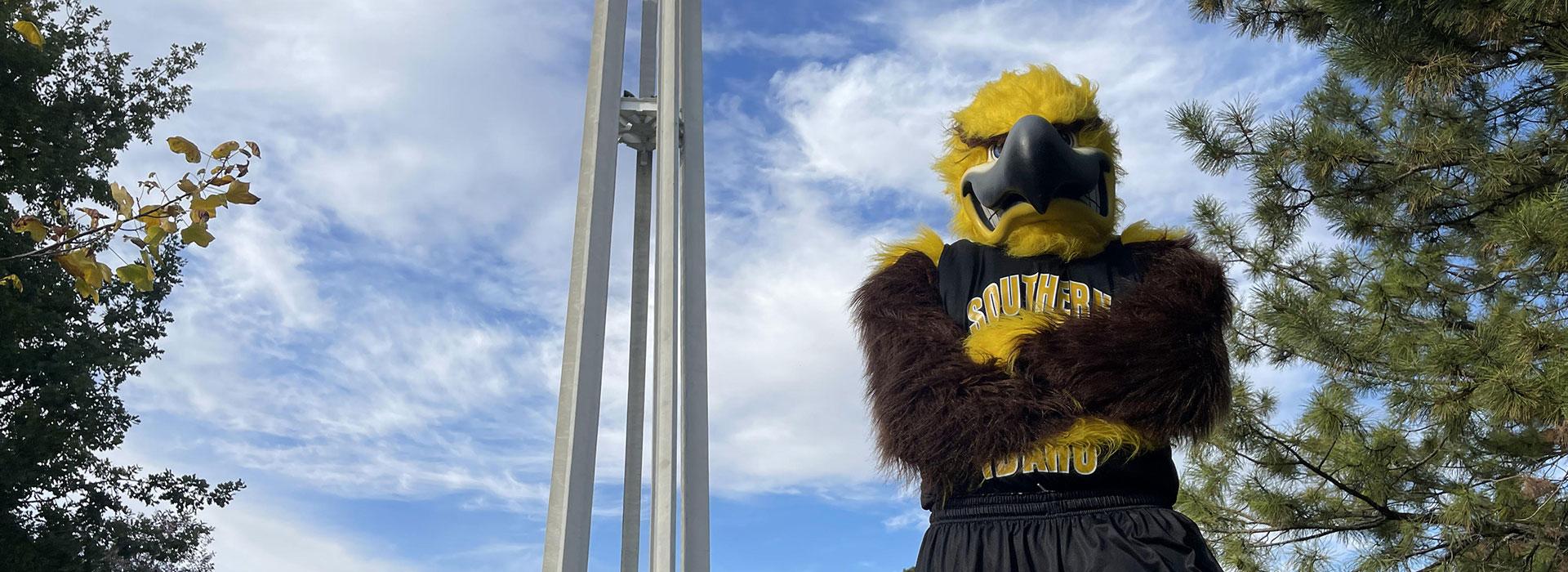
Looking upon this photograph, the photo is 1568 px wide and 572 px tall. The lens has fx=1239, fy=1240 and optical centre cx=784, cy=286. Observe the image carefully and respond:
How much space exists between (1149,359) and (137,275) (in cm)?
182

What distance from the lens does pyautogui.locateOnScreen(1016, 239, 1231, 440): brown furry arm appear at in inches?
89.8

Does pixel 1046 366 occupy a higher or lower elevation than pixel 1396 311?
lower

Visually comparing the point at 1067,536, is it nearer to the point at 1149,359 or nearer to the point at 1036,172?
the point at 1149,359

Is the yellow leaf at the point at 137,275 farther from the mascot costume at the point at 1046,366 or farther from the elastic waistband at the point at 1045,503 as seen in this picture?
the elastic waistband at the point at 1045,503

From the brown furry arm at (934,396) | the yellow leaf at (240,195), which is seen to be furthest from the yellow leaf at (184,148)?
the brown furry arm at (934,396)

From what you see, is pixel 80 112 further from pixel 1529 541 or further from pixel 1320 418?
pixel 1529 541

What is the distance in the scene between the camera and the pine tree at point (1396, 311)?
14.6 feet

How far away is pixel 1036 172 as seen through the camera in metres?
2.44

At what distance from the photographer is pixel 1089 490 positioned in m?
2.31

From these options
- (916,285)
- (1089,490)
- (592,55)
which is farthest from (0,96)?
(1089,490)

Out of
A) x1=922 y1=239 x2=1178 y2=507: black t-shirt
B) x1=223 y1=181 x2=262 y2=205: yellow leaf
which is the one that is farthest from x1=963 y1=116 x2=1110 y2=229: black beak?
x1=223 y1=181 x2=262 y2=205: yellow leaf

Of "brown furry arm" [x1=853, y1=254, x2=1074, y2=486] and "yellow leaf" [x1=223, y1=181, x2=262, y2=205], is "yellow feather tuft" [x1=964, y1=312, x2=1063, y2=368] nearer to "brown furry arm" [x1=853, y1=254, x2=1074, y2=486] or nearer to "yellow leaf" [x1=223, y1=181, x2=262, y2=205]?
"brown furry arm" [x1=853, y1=254, x2=1074, y2=486]

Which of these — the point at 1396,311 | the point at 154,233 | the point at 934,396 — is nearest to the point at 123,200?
the point at 154,233

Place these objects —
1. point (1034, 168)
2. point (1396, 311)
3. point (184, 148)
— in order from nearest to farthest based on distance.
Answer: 1. point (184, 148)
2. point (1034, 168)
3. point (1396, 311)
